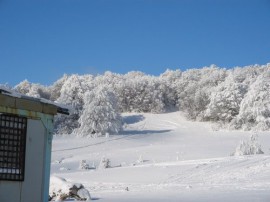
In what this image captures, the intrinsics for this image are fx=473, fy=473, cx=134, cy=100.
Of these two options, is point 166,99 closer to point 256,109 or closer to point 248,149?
point 256,109

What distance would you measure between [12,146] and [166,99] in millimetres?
66845

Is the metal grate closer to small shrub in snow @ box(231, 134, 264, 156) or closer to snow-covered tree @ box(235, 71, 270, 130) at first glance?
small shrub in snow @ box(231, 134, 264, 156)

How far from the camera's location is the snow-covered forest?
5612 centimetres

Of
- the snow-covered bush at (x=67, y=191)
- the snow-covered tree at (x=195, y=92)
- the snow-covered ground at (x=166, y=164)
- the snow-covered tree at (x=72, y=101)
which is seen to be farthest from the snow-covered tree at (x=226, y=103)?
the snow-covered bush at (x=67, y=191)

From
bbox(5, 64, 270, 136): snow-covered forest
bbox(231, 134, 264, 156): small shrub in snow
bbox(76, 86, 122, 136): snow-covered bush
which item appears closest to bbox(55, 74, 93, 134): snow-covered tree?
bbox(5, 64, 270, 136): snow-covered forest

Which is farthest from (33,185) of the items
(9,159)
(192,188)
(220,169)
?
(220,169)

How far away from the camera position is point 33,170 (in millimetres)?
10883

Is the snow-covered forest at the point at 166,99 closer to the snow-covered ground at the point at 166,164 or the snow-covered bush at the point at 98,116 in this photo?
the snow-covered bush at the point at 98,116

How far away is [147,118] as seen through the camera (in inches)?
2694

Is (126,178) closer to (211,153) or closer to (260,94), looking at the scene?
(211,153)

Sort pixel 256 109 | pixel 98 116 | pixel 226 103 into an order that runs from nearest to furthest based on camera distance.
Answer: pixel 98 116 < pixel 256 109 < pixel 226 103

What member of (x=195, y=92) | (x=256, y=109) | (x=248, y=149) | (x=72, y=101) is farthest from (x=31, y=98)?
(x=195, y=92)

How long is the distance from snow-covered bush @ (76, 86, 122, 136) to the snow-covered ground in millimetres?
1792

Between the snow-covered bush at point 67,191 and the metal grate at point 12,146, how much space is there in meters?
6.68
